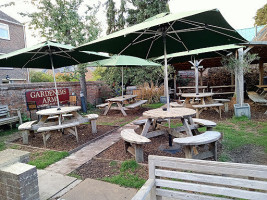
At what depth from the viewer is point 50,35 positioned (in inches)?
323

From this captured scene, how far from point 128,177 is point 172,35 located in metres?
2.93

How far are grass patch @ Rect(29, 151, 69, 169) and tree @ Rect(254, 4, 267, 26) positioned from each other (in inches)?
953

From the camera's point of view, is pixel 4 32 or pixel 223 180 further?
pixel 4 32

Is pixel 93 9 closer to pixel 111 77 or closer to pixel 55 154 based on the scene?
pixel 111 77

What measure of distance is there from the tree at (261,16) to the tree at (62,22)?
20406 mm

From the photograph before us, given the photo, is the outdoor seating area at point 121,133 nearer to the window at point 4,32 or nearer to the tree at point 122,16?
the tree at point 122,16

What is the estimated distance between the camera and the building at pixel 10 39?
50.7 feet

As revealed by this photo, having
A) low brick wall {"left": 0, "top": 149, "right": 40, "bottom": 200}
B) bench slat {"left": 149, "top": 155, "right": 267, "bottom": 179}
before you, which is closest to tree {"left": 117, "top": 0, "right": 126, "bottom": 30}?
low brick wall {"left": 0, "top": 149, "right": 40, "bottom": 200}

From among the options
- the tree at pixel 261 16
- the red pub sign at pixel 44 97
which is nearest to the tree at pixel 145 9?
the red pub sign at pixel 44 97

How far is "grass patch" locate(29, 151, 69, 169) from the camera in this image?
315cm

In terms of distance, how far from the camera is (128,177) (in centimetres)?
259

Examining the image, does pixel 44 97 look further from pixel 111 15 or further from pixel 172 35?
pixel 111 15

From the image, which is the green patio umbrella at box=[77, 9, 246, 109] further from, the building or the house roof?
the house roof

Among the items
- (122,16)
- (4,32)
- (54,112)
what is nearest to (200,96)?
(54,112)
